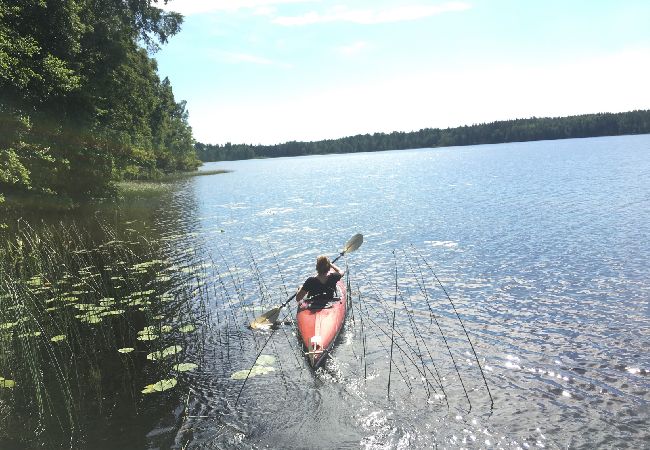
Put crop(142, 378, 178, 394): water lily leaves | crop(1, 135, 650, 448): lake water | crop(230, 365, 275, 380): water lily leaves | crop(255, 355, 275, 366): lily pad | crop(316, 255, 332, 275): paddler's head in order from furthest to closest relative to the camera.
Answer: crop(316, 255, 332, 275): paddler's head < crop(255, 355, 275, 366): lily pad < crop(230, 365, 275, 380): water lily leaves < crop(142, 378, 178, 394): water lily leaves < crop(1, 135, 650, 448): lake water

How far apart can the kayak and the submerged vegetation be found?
8.02 ft

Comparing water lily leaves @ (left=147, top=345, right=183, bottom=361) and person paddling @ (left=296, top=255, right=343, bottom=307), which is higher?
person paddling @ (left=296, top=255, right=343, bottom=307)

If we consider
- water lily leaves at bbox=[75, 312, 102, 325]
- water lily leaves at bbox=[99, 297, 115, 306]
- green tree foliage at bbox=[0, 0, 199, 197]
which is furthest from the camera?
green tree foliage at bbox=[0, 0, 199, 197]

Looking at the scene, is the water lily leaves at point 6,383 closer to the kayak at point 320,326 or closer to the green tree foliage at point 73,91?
the kayak at point 320,326

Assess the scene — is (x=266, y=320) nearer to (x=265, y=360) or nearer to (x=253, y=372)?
(x=265, y=360)

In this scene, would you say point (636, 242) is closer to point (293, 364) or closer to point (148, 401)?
point (293, 364)

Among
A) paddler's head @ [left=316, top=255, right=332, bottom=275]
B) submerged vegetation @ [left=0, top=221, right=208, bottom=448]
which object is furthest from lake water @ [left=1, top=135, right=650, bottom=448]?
paddler's head @ [left=316, top=255, right=332, bottom=275]

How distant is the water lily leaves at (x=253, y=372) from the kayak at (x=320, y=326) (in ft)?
2.80

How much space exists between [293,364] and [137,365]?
320 centimetres

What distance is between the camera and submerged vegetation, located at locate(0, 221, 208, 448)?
7.64m

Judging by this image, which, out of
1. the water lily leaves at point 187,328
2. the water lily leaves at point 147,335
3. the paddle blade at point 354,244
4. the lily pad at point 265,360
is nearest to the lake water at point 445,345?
the lily pad at point 265,360

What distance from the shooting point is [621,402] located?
25.1 feet

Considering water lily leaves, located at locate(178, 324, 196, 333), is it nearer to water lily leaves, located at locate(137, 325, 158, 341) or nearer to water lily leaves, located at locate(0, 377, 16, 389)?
water lily leaves, located at locate(137, 325, 158, 341)

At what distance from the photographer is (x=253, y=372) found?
927 cm
